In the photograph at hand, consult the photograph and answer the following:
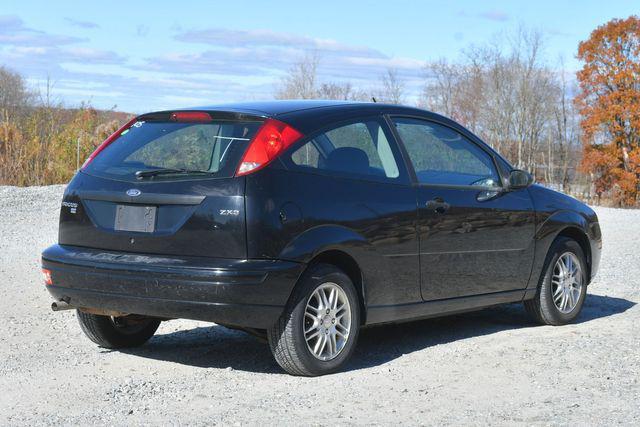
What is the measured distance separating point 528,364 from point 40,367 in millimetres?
A: 3155

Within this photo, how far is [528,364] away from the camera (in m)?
6.71

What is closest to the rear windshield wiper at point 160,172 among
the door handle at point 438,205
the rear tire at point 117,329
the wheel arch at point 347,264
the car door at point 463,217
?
the wheel arch at point 347,264

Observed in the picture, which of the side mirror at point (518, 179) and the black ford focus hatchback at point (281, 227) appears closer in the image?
the black ford focus hatchback at point (281, 227)

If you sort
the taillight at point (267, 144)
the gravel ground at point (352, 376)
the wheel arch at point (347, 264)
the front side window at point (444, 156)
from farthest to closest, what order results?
the front side window at point (444, 156) < the wheel arch at point (347, 264) < the taillight at point (267, 144) < the gravel ground at point (352, 376)

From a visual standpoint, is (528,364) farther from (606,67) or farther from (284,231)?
(606,67)

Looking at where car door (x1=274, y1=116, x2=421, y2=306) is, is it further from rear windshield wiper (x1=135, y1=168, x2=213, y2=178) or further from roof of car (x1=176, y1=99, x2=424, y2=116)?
rear windshield wiper (x1=135, y1=168, x2=213, y2=178)

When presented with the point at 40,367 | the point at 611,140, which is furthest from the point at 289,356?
the point at 611,140

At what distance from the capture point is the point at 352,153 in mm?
6590

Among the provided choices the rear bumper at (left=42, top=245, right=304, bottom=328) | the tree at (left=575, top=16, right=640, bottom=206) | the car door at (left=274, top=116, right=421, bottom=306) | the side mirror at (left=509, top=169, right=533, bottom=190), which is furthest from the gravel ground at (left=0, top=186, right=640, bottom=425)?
the tree at (left=575, top=16, right=640, bottom=206)

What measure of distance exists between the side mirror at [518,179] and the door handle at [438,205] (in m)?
0.88

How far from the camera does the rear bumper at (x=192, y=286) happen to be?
228 inches

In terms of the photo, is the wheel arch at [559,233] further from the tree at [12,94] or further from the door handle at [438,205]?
the tree at [12,94]

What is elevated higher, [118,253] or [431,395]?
[118,253]

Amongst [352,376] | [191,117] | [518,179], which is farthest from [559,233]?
[191,117]
